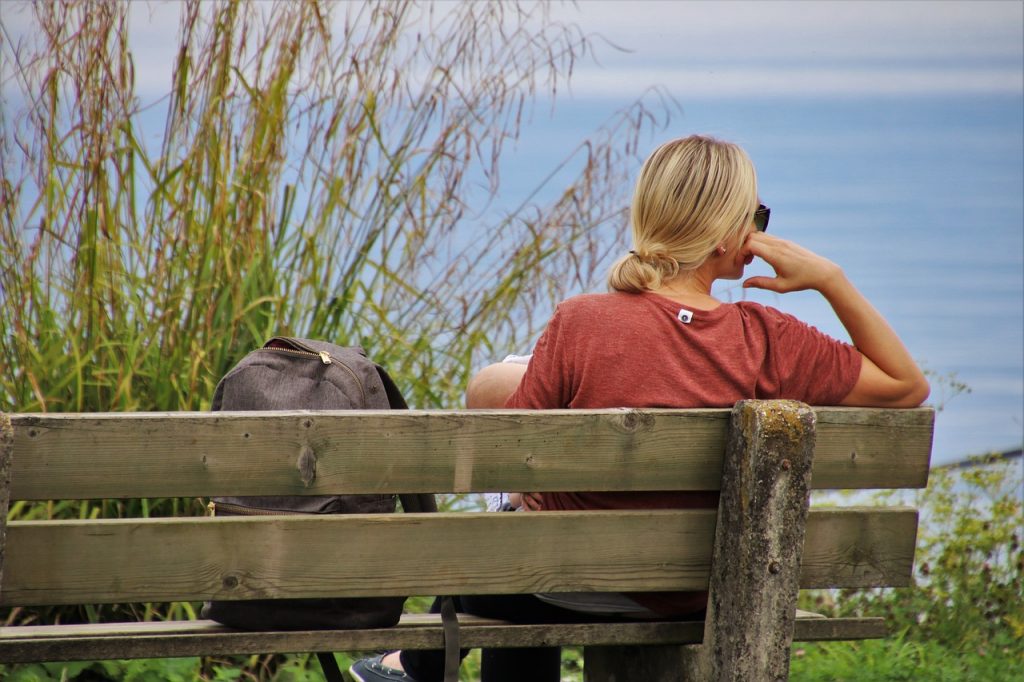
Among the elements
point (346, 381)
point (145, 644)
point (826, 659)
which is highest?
point (346, 381)

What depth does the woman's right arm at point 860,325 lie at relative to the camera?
5.96ft

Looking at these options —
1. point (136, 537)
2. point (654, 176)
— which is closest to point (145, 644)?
point (136, 537)

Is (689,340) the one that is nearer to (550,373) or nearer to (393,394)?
(550,373)

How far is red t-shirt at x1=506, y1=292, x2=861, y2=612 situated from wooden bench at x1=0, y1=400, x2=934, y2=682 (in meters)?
0.10

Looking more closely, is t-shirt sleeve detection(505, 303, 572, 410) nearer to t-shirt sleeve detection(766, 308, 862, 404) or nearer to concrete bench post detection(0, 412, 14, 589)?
t-shirt sleeve detection(766, 308, 862, 404)

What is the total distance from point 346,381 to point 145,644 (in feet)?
1.46

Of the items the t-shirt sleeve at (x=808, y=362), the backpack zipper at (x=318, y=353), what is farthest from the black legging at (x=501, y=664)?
the t-shirt sleeve at (x=808, y=362)

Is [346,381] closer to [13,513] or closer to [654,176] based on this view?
[654,176]

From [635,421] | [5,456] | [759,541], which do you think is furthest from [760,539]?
[5,456]

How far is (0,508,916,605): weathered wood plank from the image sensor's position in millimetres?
1504

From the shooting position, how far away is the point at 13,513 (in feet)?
9.27

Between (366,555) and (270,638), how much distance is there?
0.63 ft

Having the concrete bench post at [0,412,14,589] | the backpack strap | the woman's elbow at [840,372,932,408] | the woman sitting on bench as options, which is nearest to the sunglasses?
the woman sitting on bench

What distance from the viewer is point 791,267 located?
185 cm
